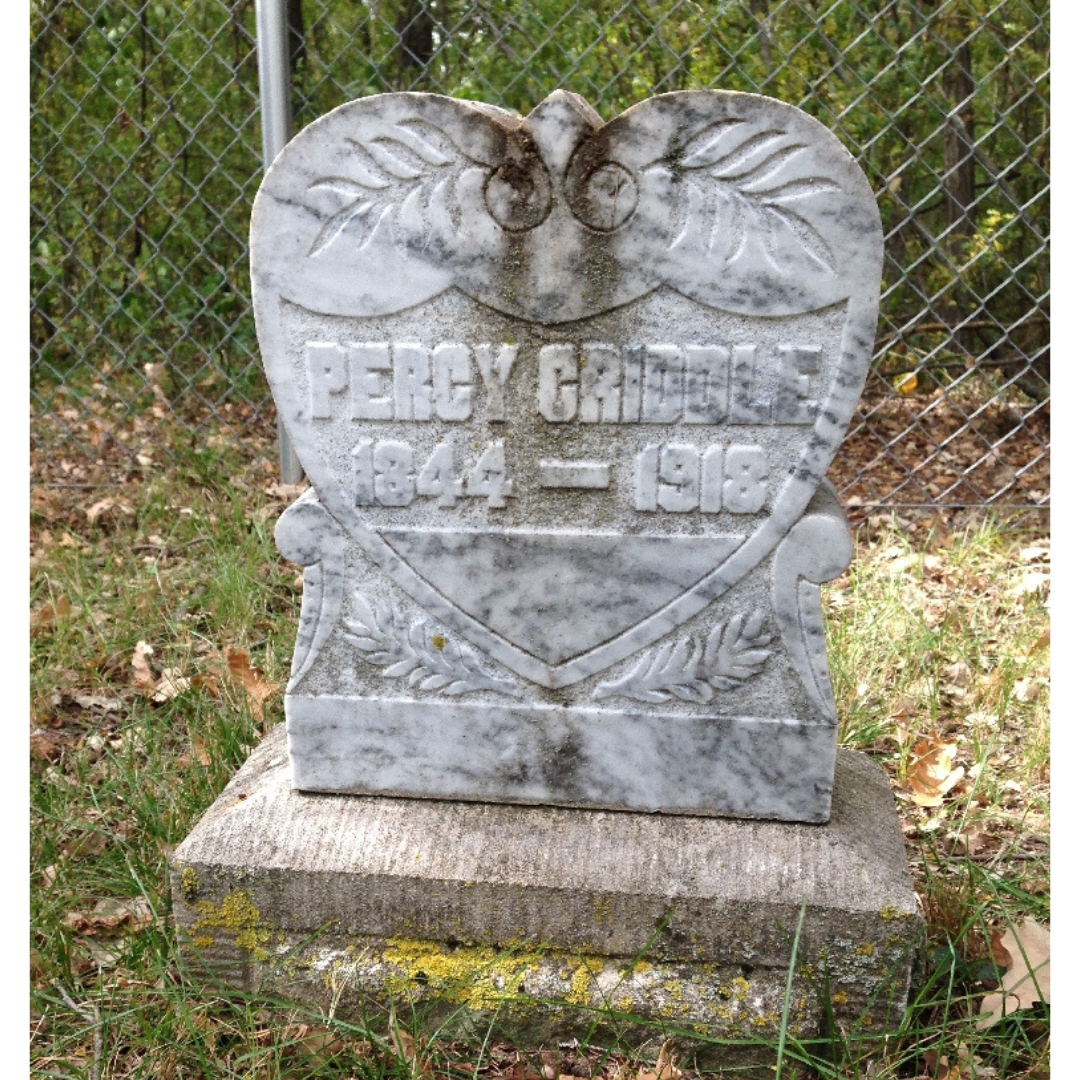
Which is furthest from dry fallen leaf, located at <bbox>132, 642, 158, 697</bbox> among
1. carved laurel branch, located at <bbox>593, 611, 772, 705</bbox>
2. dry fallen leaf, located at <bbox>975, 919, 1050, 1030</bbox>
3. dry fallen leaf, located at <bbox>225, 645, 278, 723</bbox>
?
dry fallen leaf, located at <bbox>975, 919, 1050, 1030</bbox>

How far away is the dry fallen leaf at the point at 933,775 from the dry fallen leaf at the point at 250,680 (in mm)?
1475

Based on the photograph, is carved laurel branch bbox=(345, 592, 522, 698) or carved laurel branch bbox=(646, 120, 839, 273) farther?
carved laurel branch bbox=(345, 592, 522, 698)

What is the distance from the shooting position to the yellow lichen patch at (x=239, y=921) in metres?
1.93

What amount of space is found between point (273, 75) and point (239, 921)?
247cm

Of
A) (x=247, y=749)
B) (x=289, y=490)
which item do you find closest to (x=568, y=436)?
(x=247, y=749)

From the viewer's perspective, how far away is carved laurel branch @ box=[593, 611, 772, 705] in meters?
1.90

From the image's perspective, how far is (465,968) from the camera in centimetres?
191

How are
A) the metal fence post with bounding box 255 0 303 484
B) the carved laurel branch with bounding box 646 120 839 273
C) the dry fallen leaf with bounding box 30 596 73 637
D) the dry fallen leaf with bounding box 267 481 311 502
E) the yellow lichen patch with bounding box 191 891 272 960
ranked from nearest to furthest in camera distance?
the carved laurel branch with bounding box 646 120 839 273 → the yellow lichen patch with bounding box 191 891 272 960 → the dry fallen leaf with bounding box 30 596 73 637 → the metal fence post with bounding box 255 0 303 484 → the dry fallen leaf with bounding box 267 481 311 502

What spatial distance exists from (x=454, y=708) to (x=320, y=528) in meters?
0.39

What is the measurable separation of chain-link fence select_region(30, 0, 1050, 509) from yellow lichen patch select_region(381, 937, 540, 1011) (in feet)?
7.85

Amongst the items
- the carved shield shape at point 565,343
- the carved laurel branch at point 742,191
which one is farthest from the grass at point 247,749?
the carved laurel branch at point 742,191

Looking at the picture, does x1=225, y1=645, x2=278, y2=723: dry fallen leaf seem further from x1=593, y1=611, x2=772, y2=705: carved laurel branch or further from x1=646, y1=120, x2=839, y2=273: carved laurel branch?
x1=646, y1=120, x2=839, y2=273: carved laurel branch

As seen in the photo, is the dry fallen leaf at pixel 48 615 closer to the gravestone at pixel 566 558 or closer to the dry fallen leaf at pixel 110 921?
the dry fallen leaf at pixel 110 921

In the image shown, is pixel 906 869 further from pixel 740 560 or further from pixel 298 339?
pixel 298 339
